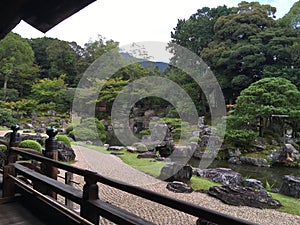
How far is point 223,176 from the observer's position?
5.32m

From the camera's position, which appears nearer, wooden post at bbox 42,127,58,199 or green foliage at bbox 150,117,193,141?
wooden post at bbox 42,127,58,199

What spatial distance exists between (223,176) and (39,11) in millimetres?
5118

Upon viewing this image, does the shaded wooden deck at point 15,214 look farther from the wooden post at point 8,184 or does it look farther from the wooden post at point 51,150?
the wooden post at point 51,150

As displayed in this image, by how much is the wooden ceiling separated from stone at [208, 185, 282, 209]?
3.66m

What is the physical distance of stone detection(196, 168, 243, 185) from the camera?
5.15 m

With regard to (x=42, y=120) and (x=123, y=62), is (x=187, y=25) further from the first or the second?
(x=42, y=120)

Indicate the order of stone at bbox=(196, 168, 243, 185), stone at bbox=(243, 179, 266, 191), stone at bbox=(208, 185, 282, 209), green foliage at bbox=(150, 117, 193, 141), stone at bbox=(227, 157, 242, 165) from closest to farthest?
stone at bbox=(208, 185, 282, 209)
stone at bbox=(243, 179, 266, 191)
stone at bbox=(196, 168, 243, 185)
stone at bbox=(227, 157, 242, 165)
green foliage at bbox=(150, 117, 193, 141)

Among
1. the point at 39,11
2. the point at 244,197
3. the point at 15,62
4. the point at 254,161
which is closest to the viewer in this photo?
the point at 39,11

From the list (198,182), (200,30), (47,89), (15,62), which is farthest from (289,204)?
(15,62)

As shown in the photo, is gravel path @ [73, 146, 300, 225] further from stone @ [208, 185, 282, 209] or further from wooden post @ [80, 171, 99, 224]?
wooden post @ [80, 171, 99, 224]

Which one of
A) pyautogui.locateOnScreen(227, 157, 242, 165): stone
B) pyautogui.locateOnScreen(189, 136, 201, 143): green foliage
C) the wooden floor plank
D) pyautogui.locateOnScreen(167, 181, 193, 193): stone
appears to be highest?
the wooden floor plank

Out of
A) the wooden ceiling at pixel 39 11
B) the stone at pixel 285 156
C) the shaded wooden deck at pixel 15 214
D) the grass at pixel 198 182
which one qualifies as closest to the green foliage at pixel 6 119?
the grass at pixel 198 182

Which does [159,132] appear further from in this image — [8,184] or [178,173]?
[8,184]

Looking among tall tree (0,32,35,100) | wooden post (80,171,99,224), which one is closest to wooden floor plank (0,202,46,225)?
wooden post (80,171,99,224)
